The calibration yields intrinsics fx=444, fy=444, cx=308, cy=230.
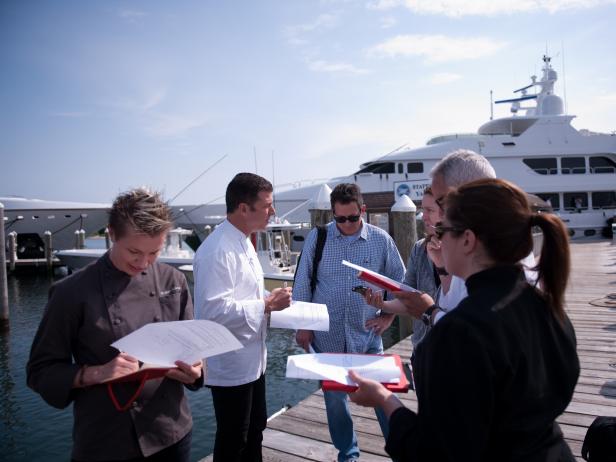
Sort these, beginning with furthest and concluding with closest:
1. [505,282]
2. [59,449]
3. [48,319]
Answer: [59,449] → [48,319] → [505,282]

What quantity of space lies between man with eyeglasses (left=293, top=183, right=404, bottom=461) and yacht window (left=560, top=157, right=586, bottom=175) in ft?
82.4

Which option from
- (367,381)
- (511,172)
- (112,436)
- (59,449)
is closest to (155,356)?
(112,436)

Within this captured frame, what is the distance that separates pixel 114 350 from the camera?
72.2 inches

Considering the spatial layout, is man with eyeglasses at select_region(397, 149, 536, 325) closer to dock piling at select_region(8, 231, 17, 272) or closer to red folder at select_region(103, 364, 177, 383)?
red folder at select_region(103, 364, 177, 383)

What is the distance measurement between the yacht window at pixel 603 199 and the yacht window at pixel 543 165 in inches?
104

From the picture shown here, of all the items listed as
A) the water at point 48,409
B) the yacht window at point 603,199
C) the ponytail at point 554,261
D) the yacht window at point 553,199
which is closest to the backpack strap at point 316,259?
the ponytail at point 554,261

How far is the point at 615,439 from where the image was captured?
6.22 feet

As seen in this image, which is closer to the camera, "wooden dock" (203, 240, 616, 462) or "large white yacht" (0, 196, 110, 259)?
"wooden dock" (203, 240, 616, 462)

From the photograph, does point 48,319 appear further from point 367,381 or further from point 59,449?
point 59,449

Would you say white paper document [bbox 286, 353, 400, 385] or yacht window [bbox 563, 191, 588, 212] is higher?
yacht window [bbox 563, 191, 588, 212]

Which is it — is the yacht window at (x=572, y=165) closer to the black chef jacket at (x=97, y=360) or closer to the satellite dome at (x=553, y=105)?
the satellite dome at (x=553, y=105)

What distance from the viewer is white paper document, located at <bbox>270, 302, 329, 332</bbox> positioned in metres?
2.74

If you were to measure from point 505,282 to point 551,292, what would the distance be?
17cm

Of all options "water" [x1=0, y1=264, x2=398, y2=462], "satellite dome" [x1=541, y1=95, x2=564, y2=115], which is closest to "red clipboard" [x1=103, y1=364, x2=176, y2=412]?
"water" [x1=0, y1=264, x2=398, y2=462]
